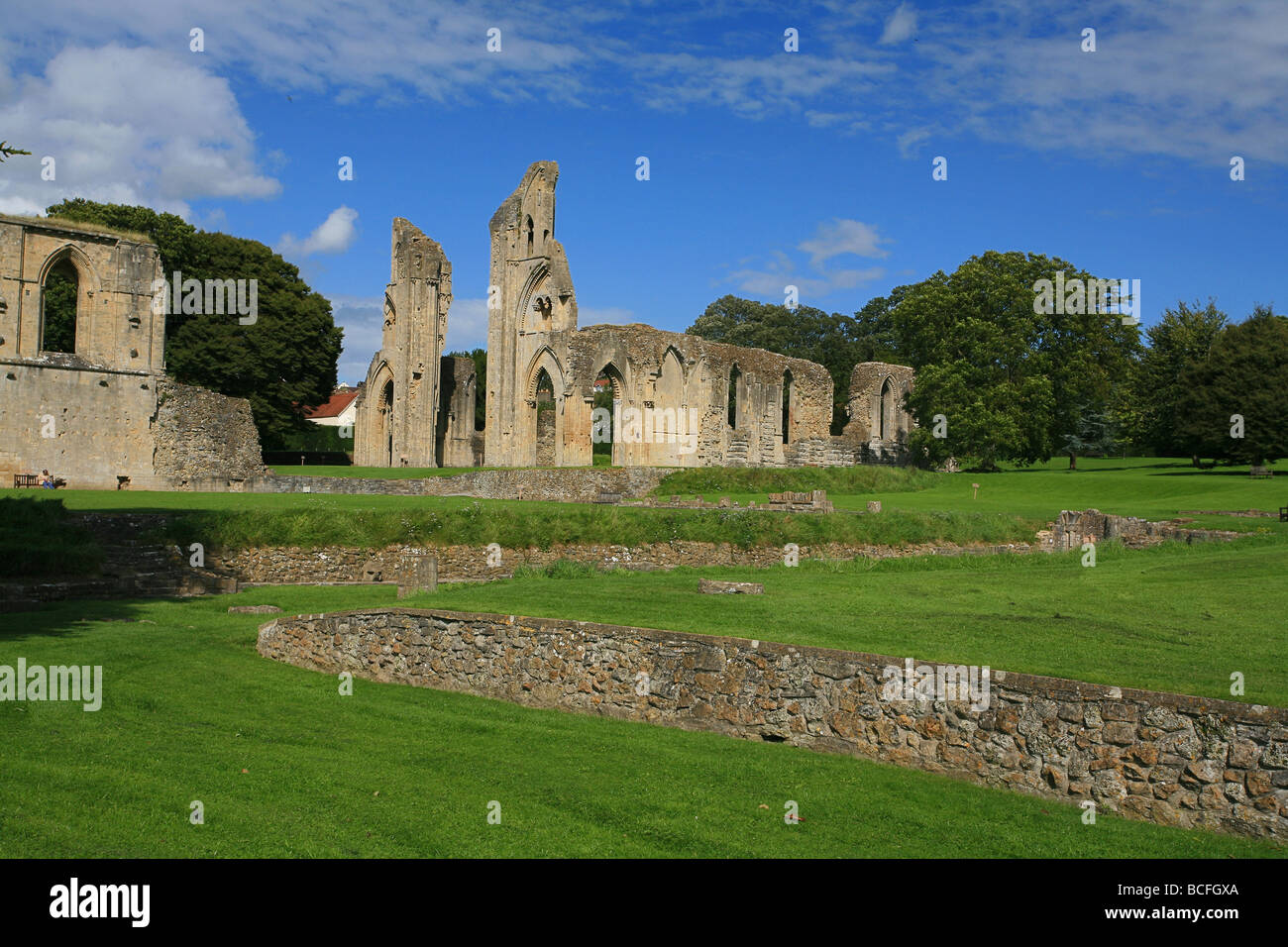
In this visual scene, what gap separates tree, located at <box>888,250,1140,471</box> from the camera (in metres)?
46.7

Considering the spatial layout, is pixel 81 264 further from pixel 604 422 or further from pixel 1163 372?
pixel 1163 372

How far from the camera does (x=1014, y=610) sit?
1177 cm

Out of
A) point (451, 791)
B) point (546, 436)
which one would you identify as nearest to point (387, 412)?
point (546, 436)

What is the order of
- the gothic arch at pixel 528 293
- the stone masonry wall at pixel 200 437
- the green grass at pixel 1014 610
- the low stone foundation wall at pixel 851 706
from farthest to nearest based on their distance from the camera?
the gothic arch at pixel 528 293, the stone masonry wall at pixel 200 437, the green grass at pixel 1014 610, the low stone foundation wall at pixel 851 706

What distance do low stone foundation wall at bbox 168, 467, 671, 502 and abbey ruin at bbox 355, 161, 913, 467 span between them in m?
9.72

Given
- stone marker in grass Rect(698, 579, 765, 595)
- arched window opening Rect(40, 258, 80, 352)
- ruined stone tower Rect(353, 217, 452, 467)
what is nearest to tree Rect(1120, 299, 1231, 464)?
ruined stone tower Rect(353, 217, 452, 467)

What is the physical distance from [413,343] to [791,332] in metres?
45.9

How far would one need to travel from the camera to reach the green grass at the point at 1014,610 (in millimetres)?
8797

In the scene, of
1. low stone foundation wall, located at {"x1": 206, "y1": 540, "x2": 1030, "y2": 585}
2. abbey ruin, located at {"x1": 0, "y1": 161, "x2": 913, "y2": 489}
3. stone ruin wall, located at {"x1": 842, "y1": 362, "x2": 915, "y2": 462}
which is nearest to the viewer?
low stone foundation wall, located at {"x1": 206, "y1": 540, "x2": 1030, "y2": 585}

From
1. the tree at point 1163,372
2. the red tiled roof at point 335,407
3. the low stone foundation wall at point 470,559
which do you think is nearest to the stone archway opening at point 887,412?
the tree at point 1163,372

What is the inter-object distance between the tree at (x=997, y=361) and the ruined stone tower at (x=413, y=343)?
23.7 m

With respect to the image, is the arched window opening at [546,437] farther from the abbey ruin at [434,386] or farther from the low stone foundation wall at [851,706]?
the low stone foundation wall at [851,706]

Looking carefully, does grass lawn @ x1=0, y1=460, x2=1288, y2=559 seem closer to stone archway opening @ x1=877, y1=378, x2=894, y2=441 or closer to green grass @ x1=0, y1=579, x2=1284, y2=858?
green grass @ x1=0, y1=579, x2=1284, y2=858

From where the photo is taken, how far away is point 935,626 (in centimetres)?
1073
